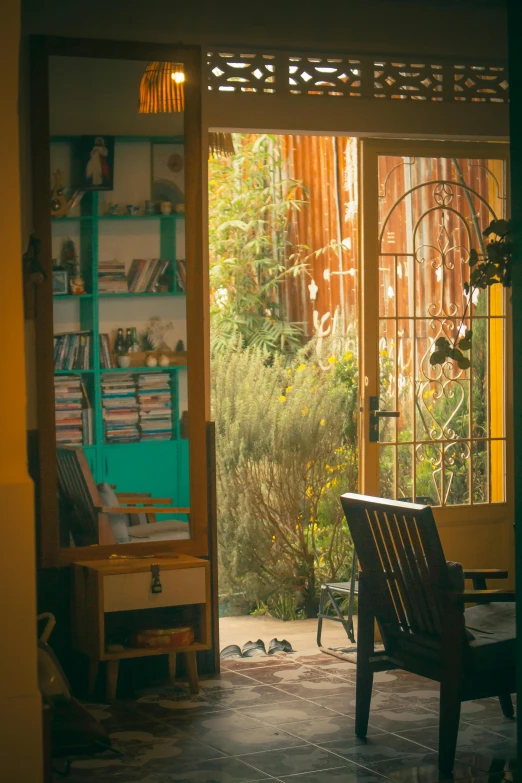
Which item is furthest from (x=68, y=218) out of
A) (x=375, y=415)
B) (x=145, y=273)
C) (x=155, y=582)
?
(x=375, y=415)

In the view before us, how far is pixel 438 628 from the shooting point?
4.09 metres

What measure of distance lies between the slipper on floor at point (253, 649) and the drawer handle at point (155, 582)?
106 cm

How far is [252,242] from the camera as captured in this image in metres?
8.66

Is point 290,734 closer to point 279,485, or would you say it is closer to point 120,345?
point 120,345

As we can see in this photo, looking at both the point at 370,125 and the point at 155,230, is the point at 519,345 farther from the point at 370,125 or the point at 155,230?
the point at 370,125

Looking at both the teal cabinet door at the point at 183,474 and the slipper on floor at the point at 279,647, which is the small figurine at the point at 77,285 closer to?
the teal cabinet door at the point at 183,474

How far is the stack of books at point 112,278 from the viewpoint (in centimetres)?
520

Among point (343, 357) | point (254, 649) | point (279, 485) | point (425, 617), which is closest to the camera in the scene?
point (425, 617)

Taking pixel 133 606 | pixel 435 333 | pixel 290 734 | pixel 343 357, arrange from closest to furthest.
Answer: pixel 290 734 < pixel 133 606 < pixel 435 333 < pixel 343 357

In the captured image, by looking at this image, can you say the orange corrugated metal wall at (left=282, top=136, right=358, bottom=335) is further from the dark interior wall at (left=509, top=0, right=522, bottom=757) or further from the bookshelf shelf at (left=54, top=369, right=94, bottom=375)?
the dark interior wall at (left=509, top=0, right=522, bottom=757)

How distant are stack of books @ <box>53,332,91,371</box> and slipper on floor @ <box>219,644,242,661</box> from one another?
174 cm

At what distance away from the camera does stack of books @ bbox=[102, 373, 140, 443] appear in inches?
205

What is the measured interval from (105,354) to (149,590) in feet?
3.75

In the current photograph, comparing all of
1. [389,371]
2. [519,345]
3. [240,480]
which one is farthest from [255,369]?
A: [519,345]
